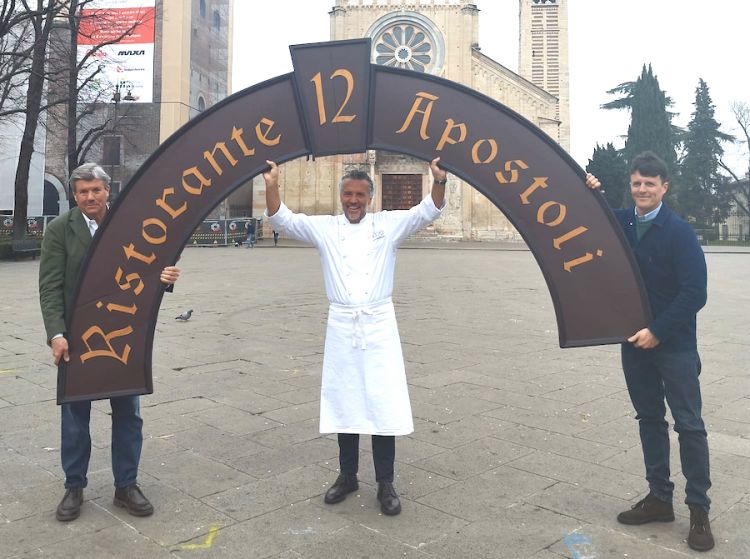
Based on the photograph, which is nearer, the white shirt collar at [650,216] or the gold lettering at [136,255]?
the white shirt collar at [650,216]

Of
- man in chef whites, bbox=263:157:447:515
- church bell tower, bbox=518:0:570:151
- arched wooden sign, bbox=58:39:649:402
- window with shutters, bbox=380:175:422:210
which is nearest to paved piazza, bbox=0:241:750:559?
man in chef whites, bbox=263:157:447:515

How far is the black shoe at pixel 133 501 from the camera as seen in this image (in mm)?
3305

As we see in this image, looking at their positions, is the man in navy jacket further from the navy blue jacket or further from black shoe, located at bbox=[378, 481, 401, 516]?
black shoe, located at bbox=[378, 481, 401, 516]

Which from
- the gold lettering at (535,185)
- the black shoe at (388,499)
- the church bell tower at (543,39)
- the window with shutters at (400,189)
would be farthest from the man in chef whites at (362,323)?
the church bell tower at (543,39)

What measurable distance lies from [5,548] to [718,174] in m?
57.9

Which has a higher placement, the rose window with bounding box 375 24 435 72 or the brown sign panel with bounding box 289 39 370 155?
the rose window with bounding box 375 24 435 72

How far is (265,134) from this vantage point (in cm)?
337

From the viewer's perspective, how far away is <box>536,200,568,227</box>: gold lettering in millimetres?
3258

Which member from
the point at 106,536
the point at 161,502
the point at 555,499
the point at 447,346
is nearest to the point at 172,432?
the point at 161,502

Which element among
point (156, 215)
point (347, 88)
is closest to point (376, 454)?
point (156, 215)

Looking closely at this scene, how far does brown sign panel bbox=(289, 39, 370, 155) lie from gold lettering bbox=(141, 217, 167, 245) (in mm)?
895

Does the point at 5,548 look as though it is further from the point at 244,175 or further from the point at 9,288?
the point at 9,288

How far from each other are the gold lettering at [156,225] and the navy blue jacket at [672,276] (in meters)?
2.44

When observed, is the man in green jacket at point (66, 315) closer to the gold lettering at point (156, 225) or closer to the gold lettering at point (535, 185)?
the gold lettering at point (156, 225)
